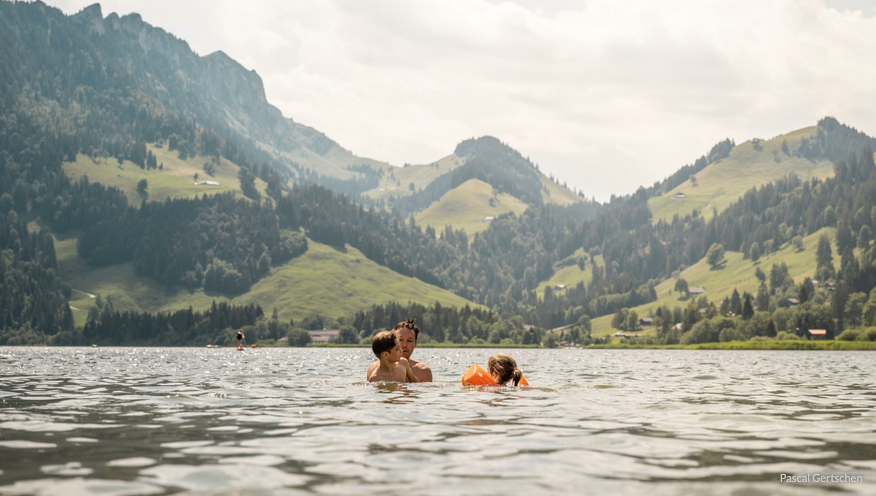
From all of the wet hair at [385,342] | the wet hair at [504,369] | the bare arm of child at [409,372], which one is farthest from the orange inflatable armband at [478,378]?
the wet hair at [385,342]

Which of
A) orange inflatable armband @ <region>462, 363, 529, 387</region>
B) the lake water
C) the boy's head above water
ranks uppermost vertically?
the boy's head above water

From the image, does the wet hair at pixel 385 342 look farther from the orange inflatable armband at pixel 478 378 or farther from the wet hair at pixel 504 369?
the wet hair at pixel 504 369

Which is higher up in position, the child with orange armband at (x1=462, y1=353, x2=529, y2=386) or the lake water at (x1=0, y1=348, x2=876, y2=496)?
the child with orange armband at (x1=462, y1=353, x2=529, y2=386)

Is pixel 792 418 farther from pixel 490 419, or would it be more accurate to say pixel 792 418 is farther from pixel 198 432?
pixel 198 432

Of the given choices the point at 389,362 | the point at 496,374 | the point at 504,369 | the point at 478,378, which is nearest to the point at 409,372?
the point at 389,362

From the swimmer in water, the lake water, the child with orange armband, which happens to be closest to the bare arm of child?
the swimmer in water

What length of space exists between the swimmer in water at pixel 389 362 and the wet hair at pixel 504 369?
13.0 feet

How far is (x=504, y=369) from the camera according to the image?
3597cm

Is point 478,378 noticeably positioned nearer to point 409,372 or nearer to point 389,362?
point 409,372

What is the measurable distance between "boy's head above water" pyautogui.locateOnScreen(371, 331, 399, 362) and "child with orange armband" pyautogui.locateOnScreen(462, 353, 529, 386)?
3.72 m

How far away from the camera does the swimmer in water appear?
3372 centimetres

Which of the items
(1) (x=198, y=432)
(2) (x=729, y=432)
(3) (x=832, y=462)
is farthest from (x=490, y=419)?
(3) (x=832, y=462)

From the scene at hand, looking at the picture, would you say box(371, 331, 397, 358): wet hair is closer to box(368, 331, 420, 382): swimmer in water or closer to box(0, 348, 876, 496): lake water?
box(368, 331, 420, 382): swimmer in water

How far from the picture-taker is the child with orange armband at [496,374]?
36.0 metres
